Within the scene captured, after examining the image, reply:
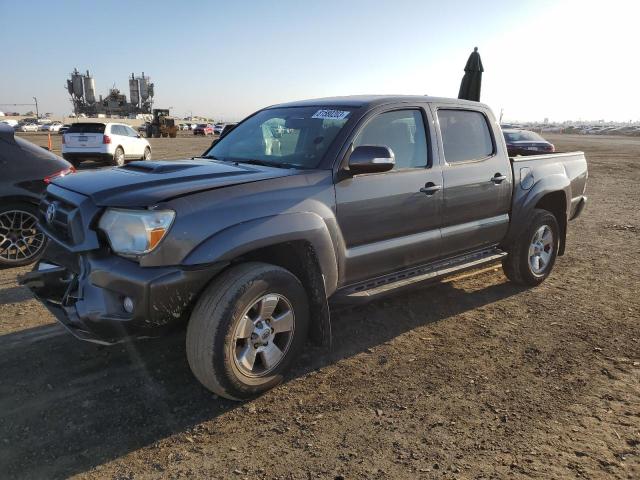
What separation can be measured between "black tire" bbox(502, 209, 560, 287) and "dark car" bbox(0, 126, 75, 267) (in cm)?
497

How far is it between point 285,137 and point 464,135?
1.64 metres

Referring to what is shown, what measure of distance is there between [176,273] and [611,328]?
143 inches

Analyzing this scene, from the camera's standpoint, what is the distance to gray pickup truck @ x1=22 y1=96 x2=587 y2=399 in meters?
2.66

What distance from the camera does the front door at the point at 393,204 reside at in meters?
3.42

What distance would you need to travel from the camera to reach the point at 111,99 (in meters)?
71.6

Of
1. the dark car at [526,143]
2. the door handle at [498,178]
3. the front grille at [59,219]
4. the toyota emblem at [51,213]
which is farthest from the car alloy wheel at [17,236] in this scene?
the dark car at [526,143]

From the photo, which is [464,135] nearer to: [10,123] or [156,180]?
[156,180]

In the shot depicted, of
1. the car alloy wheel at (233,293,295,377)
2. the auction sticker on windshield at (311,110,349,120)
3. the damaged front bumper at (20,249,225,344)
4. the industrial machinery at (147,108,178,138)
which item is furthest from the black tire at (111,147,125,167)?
the industrial machinery at (147,108,178,138)

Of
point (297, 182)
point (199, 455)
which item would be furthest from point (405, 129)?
point (199, 455)

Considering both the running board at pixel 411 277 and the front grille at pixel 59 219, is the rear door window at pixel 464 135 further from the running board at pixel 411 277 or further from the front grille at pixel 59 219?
the front grille at pixel 59 219

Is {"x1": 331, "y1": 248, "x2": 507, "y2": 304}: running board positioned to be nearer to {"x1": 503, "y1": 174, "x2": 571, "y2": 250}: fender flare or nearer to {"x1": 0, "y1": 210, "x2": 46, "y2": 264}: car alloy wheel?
{"x1": 503, "y1": 174, "x2": 571, "y2": 250}: fender flare

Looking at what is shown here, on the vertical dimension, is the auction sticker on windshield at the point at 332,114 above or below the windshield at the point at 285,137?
above

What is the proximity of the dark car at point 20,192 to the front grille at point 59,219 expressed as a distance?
229 cm

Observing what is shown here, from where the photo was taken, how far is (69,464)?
2445mm
